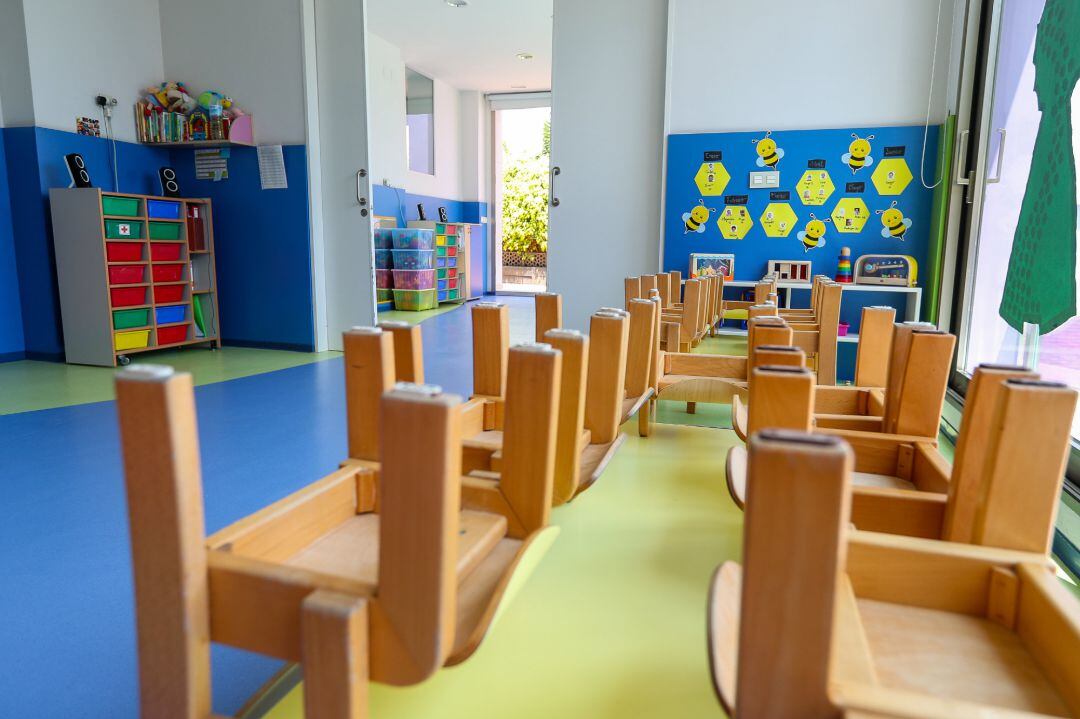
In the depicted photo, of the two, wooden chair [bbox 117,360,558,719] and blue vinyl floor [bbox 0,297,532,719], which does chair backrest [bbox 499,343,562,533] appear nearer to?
wooden chair [bbox 117,360,558,719]

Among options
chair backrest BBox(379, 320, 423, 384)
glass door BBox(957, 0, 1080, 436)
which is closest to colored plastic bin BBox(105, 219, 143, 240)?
chair backrest BBox(379, 320, 423, 384)

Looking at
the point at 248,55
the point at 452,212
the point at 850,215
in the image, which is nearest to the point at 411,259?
the point at 452,212

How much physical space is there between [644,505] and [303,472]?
158 centimetres

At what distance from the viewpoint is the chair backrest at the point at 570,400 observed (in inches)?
29.0

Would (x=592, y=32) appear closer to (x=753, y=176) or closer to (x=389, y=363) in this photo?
(x=753, y=176)

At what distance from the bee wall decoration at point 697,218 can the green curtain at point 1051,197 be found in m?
2.48

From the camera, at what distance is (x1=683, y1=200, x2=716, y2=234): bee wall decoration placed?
4902mm

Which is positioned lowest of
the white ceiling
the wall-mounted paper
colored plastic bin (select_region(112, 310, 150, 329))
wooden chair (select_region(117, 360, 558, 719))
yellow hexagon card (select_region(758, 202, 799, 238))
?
colored plastic bin (select_region(112, 310, 150, 329))

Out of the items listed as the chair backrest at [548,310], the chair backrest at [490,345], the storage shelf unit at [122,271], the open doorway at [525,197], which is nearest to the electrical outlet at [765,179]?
the chair backrest at [548,310]

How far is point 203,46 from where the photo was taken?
564cm

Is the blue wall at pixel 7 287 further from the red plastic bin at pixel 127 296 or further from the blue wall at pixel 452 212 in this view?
the blue wall at pixel 452 212

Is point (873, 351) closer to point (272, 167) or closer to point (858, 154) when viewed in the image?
point (858, 154)

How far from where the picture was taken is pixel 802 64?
4594 mm

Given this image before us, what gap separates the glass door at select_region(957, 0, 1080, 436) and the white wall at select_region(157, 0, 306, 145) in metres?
4.82
